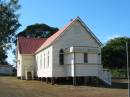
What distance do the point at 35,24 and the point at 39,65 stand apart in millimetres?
49374

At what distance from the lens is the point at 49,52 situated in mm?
50500

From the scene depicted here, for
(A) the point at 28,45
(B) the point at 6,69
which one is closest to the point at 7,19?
(A) the point at 28,45

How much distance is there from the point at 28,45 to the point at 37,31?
4091 cm

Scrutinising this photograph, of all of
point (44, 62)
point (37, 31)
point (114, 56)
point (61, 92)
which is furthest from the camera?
point (37, 31)

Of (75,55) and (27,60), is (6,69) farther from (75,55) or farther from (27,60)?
(75,55)

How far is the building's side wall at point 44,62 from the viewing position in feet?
164

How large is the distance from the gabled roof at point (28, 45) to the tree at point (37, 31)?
124 ft

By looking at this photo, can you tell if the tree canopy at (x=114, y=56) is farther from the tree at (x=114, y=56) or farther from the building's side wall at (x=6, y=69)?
the building's side wall at (x=6, y=69)

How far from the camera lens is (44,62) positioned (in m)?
54.7

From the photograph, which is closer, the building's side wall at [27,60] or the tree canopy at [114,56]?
the building's side wall at [27,60]

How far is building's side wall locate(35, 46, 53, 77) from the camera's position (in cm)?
5003

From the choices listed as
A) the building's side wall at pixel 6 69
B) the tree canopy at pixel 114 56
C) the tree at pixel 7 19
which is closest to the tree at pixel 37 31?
the building's side wall at pixel 6 69

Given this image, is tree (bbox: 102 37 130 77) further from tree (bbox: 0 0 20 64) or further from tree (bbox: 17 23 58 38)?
tree (bbox: 0 0 20 64)

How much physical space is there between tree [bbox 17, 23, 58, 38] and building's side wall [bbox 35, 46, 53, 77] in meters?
43.6
